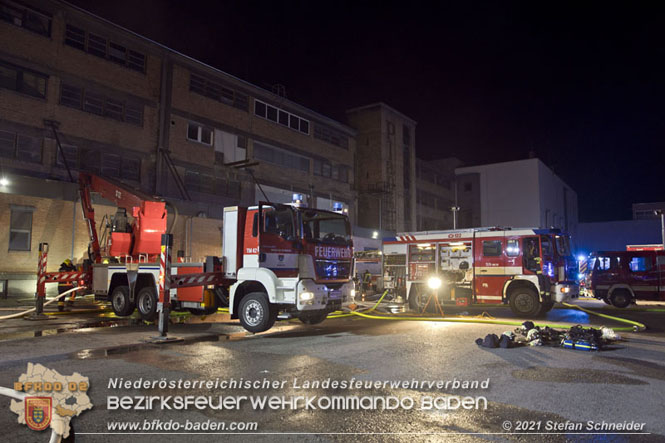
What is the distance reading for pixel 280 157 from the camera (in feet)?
117

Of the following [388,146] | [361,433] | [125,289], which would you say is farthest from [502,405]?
[388,146]

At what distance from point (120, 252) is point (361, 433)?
11.6m

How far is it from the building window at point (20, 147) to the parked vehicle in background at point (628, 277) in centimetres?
2583

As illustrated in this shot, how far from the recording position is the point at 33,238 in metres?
20.5

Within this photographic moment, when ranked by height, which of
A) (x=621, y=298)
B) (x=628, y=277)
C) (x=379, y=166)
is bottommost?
(x=621, y=298)

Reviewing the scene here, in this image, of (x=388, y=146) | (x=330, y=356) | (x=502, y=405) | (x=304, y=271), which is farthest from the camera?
(x=388, y=146)

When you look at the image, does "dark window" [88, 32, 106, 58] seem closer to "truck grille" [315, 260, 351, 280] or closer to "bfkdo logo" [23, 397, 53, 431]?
"truck grille" [315, 260, 351, 280]

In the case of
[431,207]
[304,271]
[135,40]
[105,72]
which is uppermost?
A: [135,40]

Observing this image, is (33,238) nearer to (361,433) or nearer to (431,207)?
(361,433)

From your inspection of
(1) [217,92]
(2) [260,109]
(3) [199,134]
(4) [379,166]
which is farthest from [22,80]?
(4) [379,166]

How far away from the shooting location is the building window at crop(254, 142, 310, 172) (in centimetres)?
3388

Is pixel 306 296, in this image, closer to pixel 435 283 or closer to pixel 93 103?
pixel 435 283

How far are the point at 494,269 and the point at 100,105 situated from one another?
21.5m

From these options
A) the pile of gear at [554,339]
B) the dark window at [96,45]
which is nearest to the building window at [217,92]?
the dark window at [96,45]
